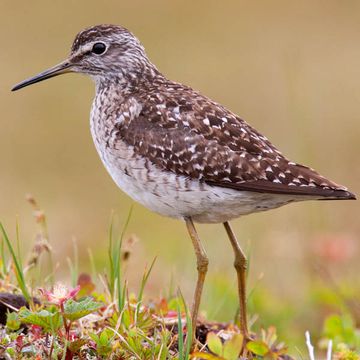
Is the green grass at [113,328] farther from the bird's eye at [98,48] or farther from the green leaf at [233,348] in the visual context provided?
the bird's eye at [98,48]

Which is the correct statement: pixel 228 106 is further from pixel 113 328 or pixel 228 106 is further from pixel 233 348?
pixel 233 348

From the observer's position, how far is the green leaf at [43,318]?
528 cm

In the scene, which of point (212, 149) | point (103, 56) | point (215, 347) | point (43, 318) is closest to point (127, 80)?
point (103, 56)

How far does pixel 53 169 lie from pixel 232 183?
9.74m

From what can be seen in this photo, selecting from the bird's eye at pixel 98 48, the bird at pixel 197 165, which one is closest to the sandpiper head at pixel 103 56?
the bird's eye at pixel 98 48

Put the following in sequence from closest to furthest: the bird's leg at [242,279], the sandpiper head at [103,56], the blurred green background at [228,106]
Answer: the bird's leg at [242,279]
the sandpiper head at [103,56]
the blurred green background at [228,106]

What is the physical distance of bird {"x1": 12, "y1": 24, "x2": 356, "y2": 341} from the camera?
6.42 metres

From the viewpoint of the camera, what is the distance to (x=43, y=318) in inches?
209

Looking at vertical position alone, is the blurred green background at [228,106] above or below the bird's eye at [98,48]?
below

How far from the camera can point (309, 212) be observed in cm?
1329

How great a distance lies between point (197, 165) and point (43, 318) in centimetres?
166

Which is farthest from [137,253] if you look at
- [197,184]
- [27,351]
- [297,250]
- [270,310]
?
[27,351]

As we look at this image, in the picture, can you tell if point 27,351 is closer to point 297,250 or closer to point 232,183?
point 232,183

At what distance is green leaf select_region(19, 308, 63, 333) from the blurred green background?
2.06m
